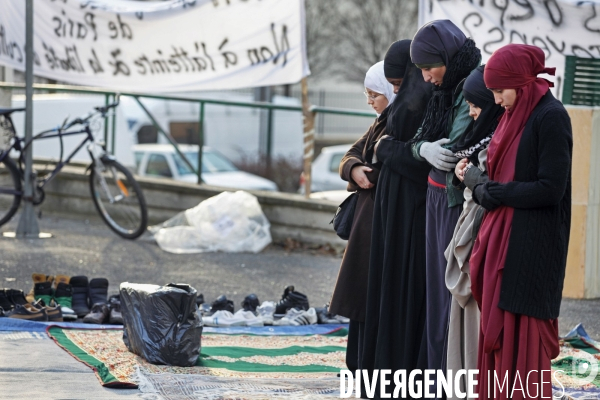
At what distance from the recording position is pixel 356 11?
3017cm

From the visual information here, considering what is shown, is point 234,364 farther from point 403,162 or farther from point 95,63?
point 95,63

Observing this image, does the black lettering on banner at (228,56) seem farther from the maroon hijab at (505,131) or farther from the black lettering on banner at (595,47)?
the maroon hijab at (505,131)

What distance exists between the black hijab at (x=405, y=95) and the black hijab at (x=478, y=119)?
→ 372 mm

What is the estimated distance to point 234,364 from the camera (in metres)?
5.47

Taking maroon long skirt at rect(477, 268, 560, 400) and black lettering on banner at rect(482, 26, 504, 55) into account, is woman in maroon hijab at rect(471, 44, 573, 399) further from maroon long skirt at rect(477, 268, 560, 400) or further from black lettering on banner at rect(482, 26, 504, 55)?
black lettering on banner at rect(482, 26, 504, 55)

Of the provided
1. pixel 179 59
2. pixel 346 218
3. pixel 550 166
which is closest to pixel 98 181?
pixel 179 59

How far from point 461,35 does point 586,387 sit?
2.01 m

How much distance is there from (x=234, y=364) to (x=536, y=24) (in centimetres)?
409

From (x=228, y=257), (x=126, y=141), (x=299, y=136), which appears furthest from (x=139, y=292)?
(x=299, y=136)

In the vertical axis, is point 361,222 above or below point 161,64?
below

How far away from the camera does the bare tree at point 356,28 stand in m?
28.5

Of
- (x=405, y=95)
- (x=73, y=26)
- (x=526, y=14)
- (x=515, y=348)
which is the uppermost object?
(x=73, y=26)

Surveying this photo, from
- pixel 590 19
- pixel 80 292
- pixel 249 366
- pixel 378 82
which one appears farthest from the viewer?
pixel 590 19

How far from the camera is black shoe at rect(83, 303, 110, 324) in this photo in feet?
20.3
